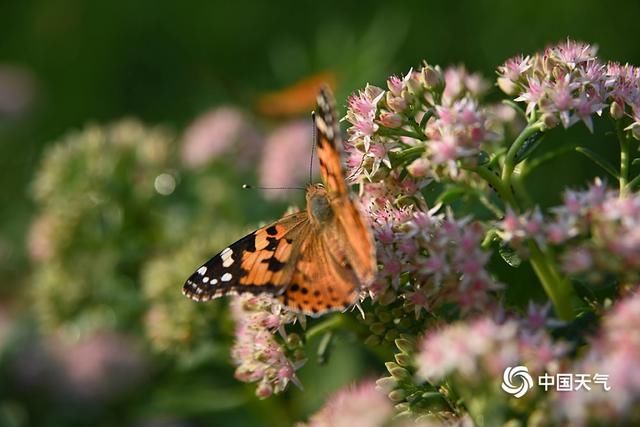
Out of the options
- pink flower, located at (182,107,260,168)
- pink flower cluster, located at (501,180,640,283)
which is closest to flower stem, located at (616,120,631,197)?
pink flower cluster, located at (501,180,640,283)

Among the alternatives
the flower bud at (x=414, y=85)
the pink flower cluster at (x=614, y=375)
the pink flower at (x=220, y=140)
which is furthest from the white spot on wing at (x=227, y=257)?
the pink flower at (x=220, y=140)

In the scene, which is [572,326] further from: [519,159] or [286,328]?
[286,328]

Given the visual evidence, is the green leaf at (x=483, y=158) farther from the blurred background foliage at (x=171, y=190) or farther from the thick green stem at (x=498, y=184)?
the blurred background foliage at (x=171, y=190)

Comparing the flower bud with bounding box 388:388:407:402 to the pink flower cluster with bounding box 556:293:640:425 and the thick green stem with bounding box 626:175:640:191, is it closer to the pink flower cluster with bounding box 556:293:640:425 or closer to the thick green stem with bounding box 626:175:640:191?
the pink flower cluster with bounding box 556:293:640:425

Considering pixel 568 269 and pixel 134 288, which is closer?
pixel 568 269

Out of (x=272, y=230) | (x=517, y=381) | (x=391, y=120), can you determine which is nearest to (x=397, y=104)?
(x=391, y=120)

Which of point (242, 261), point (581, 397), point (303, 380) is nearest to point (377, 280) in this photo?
point (242, 261)

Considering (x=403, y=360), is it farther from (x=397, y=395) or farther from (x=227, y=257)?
(x=227, y=257)

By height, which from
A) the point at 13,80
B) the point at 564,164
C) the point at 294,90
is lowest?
the point at 564,164
